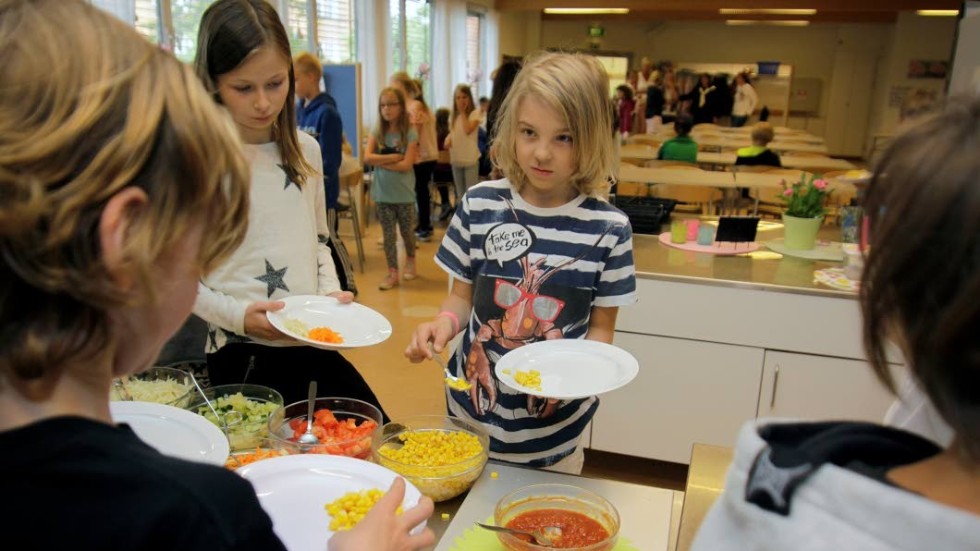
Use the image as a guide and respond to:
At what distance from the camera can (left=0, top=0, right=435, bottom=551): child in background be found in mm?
509

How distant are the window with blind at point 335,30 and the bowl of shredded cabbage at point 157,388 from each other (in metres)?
7.09

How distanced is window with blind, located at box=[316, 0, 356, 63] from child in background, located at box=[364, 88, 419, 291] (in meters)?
2.85

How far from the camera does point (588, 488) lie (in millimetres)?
1206

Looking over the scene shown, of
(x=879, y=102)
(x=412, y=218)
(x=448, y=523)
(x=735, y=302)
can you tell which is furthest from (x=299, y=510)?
(x=879, y=102)

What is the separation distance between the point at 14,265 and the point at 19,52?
6.3 inches

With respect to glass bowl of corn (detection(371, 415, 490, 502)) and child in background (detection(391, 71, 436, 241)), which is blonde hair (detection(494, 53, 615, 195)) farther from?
child in background (detection(391, 71, 436, 241))

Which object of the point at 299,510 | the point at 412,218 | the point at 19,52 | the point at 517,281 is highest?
the point at 19,52

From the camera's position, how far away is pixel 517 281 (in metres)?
1.58

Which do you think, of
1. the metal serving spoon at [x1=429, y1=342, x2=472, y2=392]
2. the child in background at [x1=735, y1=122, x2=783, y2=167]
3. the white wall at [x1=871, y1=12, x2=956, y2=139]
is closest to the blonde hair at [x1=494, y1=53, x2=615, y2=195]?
the metal serving spoon at [x1=429, y1=342, x2=472, y2=392]

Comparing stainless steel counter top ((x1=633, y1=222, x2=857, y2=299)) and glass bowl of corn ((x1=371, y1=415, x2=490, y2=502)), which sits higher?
glass bowl of corn ((x1=371, y1=415, x2=490, y2=502))

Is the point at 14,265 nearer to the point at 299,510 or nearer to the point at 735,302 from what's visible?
the point at 299,510

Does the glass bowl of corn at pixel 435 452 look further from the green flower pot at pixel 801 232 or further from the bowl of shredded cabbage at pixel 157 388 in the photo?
the green flower pot at pixel 801 232

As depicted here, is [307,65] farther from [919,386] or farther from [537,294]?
[919,386]

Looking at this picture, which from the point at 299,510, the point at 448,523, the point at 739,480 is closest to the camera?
the point at 739,480
